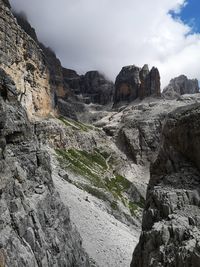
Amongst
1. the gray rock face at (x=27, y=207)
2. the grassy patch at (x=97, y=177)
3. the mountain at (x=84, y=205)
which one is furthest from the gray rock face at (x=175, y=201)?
the grassy patch at (x=97, y=177)

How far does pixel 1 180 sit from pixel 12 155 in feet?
26.5

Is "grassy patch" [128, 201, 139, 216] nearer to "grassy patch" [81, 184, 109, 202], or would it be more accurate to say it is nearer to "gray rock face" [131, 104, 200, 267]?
"grassy patch" [81, 184, 109, 202]

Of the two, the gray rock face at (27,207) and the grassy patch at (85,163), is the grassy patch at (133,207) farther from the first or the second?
the gray rock face at (27,207)

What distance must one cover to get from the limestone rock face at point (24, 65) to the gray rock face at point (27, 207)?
6884cm

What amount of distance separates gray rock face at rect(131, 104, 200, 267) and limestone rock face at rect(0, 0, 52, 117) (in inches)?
3412

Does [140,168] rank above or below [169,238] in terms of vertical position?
below

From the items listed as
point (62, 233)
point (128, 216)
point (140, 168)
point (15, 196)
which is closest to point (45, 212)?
point (62, 233)

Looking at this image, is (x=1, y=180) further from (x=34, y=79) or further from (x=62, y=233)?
(x=34, y=79)

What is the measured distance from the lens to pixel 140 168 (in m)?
151

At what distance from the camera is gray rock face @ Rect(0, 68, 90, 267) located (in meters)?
35.2

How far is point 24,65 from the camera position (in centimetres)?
12612

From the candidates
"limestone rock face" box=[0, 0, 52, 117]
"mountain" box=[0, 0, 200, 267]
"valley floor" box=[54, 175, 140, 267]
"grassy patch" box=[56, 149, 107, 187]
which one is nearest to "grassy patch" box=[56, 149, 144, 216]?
"grassy patch" box=[56, 149, 107, 187]

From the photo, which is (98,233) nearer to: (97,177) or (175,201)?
(175,201)

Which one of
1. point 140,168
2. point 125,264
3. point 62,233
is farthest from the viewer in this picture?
point 140,168
